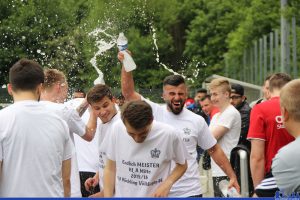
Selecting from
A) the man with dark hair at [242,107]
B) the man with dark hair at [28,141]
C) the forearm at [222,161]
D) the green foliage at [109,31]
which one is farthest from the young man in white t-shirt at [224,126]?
the green foliage at [109,31]

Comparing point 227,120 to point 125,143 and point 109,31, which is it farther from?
point 109,31

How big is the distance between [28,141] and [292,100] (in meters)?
1.84

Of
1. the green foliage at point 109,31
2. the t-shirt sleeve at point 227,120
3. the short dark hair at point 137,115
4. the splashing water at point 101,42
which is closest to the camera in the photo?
the short dark hair at point 137,115

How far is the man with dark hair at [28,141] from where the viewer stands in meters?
5.34

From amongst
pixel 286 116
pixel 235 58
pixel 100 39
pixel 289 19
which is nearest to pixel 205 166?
pixel 286 116

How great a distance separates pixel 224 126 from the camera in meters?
8.83

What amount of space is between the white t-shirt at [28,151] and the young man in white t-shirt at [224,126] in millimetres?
3625

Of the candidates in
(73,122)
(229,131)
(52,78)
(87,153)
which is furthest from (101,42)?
(73,122)

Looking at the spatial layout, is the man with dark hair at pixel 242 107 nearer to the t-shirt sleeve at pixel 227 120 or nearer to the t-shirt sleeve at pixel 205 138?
the t-shirt sleeve at pixel 227 120

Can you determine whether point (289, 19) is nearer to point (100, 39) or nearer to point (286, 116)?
point (100, 39)

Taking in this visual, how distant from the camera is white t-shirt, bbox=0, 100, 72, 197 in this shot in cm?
534

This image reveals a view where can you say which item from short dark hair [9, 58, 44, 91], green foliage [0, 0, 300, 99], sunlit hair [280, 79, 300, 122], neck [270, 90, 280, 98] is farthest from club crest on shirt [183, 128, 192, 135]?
green foliage [0, 0, 300, 99]

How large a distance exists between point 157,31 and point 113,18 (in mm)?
10897

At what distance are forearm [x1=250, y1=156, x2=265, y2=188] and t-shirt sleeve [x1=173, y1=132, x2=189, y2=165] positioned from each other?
2.56 feet
